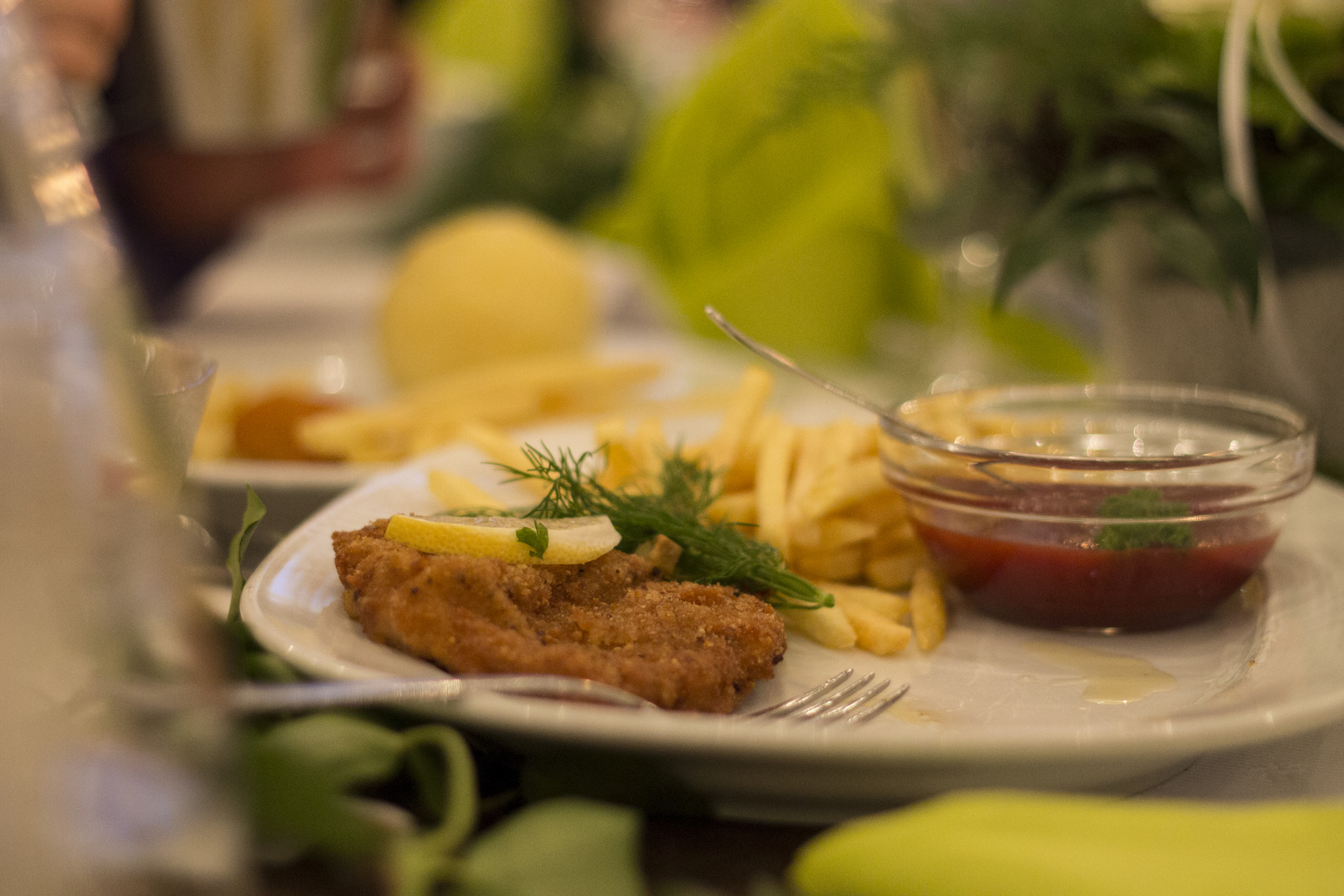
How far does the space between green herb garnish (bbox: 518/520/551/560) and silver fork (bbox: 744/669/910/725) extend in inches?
10.4

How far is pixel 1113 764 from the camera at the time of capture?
0.90m

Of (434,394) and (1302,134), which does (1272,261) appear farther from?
(434,394)

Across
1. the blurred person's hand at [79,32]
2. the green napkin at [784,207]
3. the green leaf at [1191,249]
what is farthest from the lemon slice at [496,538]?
the green napkin at [784,207]

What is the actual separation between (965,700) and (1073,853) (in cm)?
39

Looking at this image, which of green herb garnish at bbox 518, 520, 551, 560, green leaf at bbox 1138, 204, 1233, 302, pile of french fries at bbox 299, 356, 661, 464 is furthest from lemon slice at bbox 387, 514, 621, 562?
green leaf at bbox 1138, 204, 1233, 302

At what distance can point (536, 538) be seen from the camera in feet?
3.68

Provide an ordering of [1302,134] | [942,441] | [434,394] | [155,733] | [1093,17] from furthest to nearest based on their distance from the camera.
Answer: [434,394] → [1093,17] → [1302,134] → [942,441] → [155,733]

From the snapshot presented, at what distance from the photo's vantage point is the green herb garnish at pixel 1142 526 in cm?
126

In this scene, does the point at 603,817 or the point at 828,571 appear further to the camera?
the point at 828,571

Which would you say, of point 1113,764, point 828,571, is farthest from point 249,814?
point 828,571

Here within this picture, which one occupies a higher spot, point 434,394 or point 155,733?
point 155,733

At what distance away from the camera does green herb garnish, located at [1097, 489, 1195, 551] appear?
49.8 inches

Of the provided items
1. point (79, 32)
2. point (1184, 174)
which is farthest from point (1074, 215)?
point (79, 32)

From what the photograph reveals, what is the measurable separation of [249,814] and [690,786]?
0.34 meters
